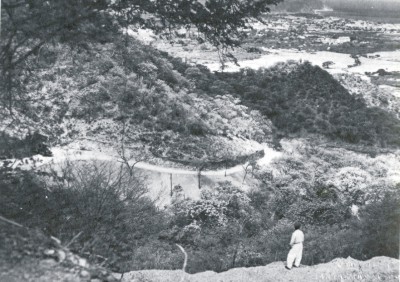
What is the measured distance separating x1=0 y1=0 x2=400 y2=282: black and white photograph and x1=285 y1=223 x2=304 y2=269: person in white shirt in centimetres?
4

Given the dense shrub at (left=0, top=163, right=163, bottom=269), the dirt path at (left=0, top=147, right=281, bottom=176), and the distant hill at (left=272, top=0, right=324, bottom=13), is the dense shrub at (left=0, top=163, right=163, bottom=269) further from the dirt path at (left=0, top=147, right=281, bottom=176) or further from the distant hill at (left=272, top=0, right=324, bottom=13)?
the distant hill at (left=272, top=0, right=324, bottom=13)

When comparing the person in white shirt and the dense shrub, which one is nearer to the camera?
the person in white shirt

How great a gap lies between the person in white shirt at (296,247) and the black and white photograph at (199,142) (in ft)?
0.13

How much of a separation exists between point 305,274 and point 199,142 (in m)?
21.9

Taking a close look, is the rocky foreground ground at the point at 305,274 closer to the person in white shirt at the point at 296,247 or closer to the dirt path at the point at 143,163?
the person in white shirt at the point at 296,247

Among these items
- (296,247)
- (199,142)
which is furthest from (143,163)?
(296,247)

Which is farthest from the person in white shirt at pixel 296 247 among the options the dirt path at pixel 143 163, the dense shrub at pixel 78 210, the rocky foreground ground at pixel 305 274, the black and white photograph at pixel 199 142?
the dirt path at pixel 143 163

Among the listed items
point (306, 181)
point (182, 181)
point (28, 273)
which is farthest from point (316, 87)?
point (28, 273)

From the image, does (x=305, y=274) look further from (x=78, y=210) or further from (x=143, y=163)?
(x=143, y=163)

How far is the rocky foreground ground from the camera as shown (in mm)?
10586

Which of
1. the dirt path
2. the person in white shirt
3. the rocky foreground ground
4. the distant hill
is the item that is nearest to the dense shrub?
the rocky foreground ground

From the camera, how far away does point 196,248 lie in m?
19.9

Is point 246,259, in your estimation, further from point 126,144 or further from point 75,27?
point 126,144

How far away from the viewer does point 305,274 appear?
10.7 metres
